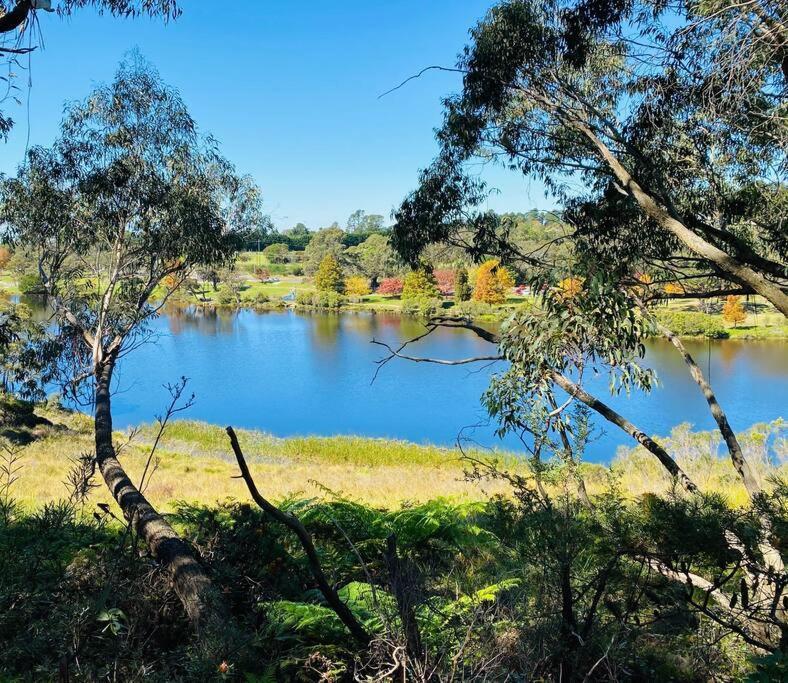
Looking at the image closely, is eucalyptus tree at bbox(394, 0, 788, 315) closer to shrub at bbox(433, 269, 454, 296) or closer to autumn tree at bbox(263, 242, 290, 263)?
shrub at bbox(433, 269, 454, 296)

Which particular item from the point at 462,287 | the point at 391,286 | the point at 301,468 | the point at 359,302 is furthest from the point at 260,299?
the point at 301,468

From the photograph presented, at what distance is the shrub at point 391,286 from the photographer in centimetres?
4456

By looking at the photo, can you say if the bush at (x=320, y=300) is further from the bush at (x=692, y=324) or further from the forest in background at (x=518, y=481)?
the forest in background at (x=518, y=481)

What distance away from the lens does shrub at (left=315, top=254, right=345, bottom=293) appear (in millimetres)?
44469

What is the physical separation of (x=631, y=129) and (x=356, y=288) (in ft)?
135

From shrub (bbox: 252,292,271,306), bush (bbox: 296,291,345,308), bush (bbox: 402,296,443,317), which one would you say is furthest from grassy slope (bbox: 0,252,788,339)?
bush (bbox: 402,296,443,317)

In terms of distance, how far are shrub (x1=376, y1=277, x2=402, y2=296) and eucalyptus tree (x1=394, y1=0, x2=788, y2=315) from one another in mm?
39001

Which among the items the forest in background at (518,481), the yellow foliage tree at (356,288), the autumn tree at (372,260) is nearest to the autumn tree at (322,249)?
the autumn tree at (372,260)

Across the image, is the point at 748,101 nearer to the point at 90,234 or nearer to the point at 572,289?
the point at 572,289

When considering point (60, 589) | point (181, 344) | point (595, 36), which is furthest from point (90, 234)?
point (181, 344)

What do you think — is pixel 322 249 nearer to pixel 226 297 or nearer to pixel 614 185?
pixel 226 297

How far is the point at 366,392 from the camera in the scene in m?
Result: 19.7

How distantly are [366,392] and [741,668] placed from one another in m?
17.8

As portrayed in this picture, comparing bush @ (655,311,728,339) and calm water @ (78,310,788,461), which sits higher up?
bush @ (655,311,728,339)
